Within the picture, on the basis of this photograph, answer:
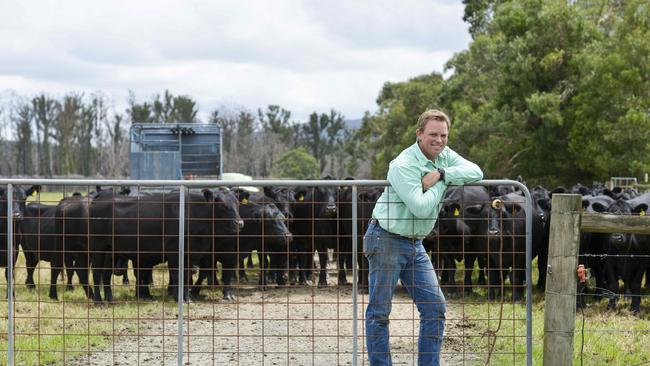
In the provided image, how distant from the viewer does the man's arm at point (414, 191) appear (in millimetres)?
5898

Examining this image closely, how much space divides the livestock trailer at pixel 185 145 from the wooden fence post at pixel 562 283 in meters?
18.1

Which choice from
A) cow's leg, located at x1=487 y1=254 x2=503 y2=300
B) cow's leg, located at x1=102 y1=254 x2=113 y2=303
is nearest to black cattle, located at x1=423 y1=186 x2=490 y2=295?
cow's leg, located at x1=487 y1=254 x2=503 y2=300

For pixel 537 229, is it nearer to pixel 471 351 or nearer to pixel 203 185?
pixel 471 351

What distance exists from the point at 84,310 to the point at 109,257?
5.62 ft

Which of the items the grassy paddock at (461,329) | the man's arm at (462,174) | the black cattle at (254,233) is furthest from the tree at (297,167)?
the man's arm at (462,174)

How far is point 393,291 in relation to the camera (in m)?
6.27

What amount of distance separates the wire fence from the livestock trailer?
7907mm

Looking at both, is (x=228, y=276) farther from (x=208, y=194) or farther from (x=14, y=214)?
(x=14, y=214)

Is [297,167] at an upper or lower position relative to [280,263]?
upper

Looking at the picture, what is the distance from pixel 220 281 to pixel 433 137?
9.28 metres

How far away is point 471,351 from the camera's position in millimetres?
8633

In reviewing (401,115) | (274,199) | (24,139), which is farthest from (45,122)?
(274,199)


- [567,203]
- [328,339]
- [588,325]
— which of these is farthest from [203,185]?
[588,325]

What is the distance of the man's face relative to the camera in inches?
240
